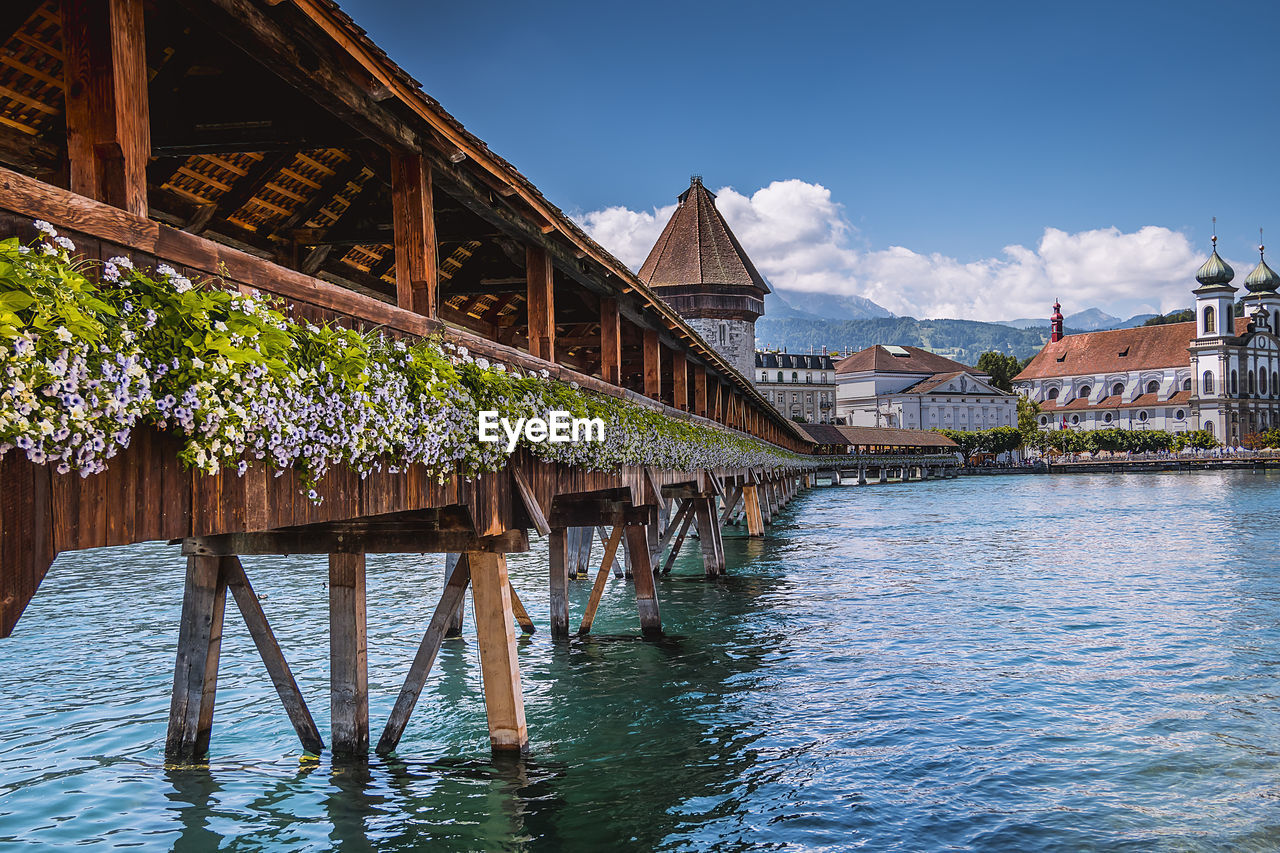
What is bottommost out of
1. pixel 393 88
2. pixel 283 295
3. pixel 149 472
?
pixel 149 472

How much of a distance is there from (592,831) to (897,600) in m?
13.6

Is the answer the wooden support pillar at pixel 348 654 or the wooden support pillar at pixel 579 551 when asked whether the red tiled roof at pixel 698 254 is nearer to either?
the wooden support pillar at pixel 579 551

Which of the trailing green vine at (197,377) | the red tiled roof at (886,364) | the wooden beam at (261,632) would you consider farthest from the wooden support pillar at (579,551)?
the red tiled roof at (886,364)

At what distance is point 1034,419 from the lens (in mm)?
125000

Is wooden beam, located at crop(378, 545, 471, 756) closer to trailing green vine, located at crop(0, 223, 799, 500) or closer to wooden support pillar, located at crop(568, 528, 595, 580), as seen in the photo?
trailing green vine, located at crop(0, 223, 799, 500)

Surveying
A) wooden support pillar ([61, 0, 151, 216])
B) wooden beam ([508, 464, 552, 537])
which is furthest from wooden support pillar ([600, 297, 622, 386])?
wooden support pillar ([61, 0, 151, 216])

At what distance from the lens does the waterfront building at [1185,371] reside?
117m

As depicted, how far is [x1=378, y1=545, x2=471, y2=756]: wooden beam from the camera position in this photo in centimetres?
912

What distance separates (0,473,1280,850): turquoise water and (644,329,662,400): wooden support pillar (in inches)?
159

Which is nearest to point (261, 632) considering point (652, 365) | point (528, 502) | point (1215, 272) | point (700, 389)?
point (528, 502)

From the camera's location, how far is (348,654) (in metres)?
8.68

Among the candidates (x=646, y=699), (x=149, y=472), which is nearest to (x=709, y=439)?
(x=646, y=699)

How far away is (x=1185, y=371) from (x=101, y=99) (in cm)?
13863

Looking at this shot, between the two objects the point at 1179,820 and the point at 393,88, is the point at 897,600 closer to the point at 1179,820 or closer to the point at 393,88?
the point at 1179,820
